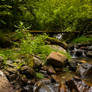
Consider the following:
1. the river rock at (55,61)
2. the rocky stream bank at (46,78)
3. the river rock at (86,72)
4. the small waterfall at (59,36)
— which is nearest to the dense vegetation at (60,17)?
the small waterfall at (59,36)

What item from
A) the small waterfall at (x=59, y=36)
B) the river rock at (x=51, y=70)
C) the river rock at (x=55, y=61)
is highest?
the small waterfall at (x=59, y=36)

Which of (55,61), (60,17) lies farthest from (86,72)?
(60,17)

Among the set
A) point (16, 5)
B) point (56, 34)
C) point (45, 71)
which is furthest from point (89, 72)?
point (56, 34)

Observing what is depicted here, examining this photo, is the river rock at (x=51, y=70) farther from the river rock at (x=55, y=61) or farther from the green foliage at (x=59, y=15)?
the green foliage at (x=59, y=15)

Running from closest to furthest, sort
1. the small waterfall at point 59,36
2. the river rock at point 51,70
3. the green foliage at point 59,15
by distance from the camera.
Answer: the river rock at point 51,70
the small waterfall at point 59,36
the green foliage at point 59,15

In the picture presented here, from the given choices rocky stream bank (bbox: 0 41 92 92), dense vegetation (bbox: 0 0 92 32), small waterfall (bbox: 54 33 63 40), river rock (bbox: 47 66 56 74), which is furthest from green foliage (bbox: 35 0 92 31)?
river rock (bbox: 47 66 56 74)

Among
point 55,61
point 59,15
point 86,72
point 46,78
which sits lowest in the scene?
point 46,78

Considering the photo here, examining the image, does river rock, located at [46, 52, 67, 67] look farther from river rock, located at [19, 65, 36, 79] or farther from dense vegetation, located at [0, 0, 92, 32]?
dense vegetation, located at [0, 0, 92, 32]

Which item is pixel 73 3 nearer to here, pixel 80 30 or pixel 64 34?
pixel 80 30

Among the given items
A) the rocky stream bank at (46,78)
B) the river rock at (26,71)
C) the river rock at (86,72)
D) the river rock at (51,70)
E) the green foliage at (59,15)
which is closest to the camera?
the rocky stream bank at (46,78)

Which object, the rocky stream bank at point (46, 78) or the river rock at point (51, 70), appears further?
the river rock at point (51, 70)

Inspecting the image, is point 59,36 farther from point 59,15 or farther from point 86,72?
point 86,72

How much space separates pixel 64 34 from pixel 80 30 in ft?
9.35

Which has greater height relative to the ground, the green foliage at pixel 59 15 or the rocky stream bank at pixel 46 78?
the green foliage at pixel 59 15
